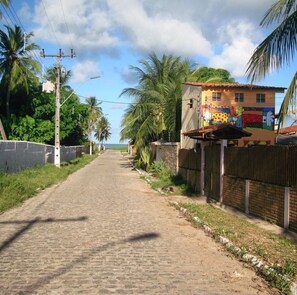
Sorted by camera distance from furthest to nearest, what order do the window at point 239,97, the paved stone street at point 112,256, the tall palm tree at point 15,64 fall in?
the tall palm tree at point 15,64 < the window at point 239,97 < the paved stone street at point 112,256

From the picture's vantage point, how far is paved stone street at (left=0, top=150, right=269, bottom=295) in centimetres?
577

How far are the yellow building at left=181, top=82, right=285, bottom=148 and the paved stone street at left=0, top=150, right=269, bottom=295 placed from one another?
1145 centimetres

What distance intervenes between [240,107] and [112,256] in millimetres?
17817

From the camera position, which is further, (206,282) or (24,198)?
(24,198)

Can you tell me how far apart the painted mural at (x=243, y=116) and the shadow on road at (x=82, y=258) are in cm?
1491

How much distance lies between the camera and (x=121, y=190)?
753 inches

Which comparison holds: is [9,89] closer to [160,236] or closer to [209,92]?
[209,92]

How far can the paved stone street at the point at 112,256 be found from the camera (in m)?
5.77

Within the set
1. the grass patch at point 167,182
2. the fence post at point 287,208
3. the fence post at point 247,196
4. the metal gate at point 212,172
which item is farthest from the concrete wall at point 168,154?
the fence post at point 287,208

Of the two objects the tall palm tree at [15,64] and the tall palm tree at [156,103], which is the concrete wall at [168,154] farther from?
the tall palm tree at [15,64]

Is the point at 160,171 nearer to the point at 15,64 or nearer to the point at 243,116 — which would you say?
the point at 243,116

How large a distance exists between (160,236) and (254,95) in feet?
53.5

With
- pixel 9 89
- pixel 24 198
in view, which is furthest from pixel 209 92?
pixel 9 89

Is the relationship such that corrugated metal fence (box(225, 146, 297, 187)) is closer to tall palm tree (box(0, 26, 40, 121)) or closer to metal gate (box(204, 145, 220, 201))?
metal gate (box(204, 145, 220, 201))
